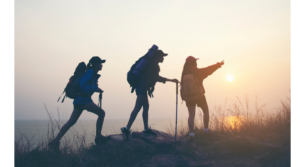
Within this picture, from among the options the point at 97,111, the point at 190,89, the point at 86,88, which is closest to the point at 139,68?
the point at 86,88

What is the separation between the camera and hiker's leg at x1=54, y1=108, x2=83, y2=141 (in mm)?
3814

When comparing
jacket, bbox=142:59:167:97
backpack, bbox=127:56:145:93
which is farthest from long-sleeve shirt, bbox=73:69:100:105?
jacket, bbox=142:59:167:97

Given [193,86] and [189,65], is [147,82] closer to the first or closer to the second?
[193,86]

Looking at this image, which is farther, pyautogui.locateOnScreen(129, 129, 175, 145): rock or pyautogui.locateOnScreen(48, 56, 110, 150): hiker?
pyautogui.locateOnScreen(129, 129, 175, 145): rock

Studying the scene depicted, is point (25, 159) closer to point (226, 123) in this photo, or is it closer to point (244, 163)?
point (244, 163)

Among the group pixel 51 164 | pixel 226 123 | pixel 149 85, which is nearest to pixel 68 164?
pixel 51 164

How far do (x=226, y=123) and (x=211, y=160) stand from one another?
284cm

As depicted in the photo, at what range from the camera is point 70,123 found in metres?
3.90

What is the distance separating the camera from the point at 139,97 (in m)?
4.40

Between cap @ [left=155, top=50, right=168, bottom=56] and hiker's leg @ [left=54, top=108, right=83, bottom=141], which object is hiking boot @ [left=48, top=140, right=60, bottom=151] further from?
cap @ [left=155, top=50, right=168, bottom=56]

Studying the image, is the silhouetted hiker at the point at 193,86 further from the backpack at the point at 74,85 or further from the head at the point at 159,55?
the backpack at the point at 74,85

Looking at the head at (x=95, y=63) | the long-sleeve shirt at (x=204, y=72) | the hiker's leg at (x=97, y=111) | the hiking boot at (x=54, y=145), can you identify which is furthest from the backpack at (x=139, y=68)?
the hiking boot at (x=54, y=145)

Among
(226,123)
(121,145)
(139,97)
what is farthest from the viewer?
(226,123)

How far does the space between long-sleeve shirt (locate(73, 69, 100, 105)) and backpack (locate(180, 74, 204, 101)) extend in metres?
2.46
